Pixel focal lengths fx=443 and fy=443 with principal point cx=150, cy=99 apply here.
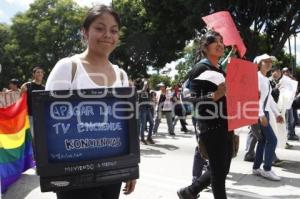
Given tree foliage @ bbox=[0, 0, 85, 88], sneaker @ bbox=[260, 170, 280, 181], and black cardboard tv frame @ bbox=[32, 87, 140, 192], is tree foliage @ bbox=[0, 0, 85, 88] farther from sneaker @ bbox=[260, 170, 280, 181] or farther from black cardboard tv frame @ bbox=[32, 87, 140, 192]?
black cardboard tv frame @ bbox=[32, 87, 140, 192]

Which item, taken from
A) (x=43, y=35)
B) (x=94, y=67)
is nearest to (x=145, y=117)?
(x=94, y=67)

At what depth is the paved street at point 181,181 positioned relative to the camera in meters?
5.38

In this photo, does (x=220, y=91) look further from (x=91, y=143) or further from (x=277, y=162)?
(x=277, y=162)

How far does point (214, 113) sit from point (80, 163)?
5.97 feet

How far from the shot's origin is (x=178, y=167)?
729cm

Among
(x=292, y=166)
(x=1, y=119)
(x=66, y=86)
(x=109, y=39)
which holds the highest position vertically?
(x=109, y=39)

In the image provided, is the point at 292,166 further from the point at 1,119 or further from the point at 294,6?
the point at 294,6

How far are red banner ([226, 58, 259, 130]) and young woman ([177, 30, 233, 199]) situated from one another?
0.31 ft

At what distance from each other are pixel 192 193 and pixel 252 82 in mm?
1270

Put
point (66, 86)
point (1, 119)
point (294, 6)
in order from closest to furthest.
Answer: point (66, 86) < point (1, 119) < point (294, 6)

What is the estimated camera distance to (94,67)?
247 cm

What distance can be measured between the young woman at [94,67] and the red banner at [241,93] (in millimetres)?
1313

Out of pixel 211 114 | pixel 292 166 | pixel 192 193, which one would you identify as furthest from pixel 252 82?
pixel 292 166

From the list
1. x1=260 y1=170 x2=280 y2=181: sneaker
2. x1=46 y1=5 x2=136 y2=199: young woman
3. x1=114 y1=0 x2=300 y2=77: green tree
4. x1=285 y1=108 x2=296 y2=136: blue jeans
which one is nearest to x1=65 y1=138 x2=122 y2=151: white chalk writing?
x1=46 y1=5 x2=136 y2=199: young woman
